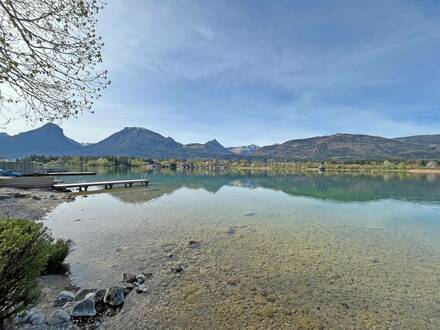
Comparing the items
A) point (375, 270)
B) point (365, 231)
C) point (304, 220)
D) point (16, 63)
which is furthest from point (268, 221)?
point (16, 63)

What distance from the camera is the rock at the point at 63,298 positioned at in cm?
687

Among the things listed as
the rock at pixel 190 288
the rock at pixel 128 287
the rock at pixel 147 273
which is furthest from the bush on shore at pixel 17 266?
the rock at pixel 147 273

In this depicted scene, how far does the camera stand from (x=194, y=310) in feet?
23.3

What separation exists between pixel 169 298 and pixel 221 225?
428 inches

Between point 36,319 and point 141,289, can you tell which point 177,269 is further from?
point 36,319

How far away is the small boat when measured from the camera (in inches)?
1191

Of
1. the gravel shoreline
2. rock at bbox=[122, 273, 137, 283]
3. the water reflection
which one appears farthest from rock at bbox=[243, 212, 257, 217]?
the gravel shoreline

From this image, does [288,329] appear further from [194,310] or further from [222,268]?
[222,268]

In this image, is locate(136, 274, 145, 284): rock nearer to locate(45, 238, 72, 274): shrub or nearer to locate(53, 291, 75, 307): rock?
locate(53, 291, 75, 307): rock

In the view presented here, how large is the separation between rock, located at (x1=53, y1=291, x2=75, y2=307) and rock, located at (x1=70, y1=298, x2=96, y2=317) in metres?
0.78

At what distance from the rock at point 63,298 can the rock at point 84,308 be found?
78 centimetres

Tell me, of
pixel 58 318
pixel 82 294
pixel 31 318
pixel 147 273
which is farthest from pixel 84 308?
pixel 147 273

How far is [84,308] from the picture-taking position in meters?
6.37

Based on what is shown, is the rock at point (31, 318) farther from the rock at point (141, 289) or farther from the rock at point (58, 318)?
the rock at point (141, 289)
